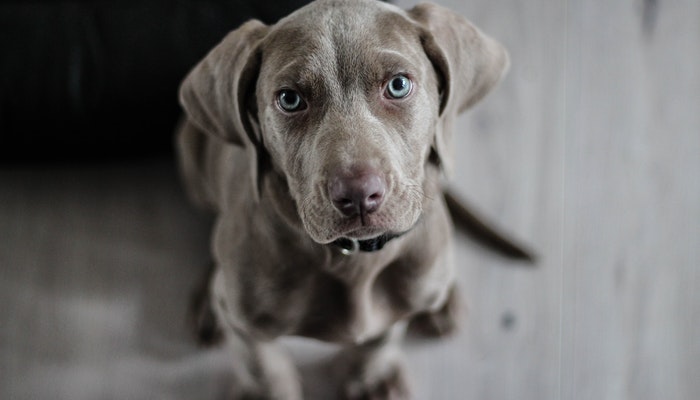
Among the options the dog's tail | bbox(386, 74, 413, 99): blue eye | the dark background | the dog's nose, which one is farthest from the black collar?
the dark background

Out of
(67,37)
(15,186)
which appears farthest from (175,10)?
(15,186)

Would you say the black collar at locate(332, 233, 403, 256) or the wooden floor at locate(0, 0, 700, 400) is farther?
the wooden floor at locate(0, 0, 700, 400)

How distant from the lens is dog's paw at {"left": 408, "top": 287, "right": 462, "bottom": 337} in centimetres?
199

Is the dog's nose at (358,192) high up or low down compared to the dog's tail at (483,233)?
up

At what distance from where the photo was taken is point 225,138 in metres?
1.42

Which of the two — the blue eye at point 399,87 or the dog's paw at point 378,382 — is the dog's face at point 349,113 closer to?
the blue eye at point 399,87

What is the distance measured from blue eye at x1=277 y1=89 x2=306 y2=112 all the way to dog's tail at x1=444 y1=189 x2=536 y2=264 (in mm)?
917

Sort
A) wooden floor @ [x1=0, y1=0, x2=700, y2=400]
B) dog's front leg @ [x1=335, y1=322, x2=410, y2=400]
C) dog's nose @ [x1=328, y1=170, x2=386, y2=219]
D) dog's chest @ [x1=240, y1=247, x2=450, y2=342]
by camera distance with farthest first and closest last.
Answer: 1. wooden floor @ [x1=0, y1=0, x2=700, y2=400]
2. dog's front leg @ [x1=335, y1=322, x2=410, y2=400]
3. dog's chest @ [x1=240, y1=247, x2=450, y2=342]
4. dog's nose @ [x1=328, y1=170, x2=386, y2=219]

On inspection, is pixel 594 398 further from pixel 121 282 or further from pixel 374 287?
pixel 121 282

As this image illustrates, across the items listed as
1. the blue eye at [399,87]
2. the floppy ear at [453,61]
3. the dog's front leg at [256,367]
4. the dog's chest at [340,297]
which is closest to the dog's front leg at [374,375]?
the dog's front leg at [256,367]

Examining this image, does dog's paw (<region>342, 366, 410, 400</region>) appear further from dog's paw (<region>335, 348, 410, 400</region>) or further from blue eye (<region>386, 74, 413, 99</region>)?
blue eye (<region>386, 74, 413, 99</region>)

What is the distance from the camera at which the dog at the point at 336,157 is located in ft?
3.89

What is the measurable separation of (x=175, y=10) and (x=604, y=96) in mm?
1374

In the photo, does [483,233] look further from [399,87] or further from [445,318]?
[399,87]
